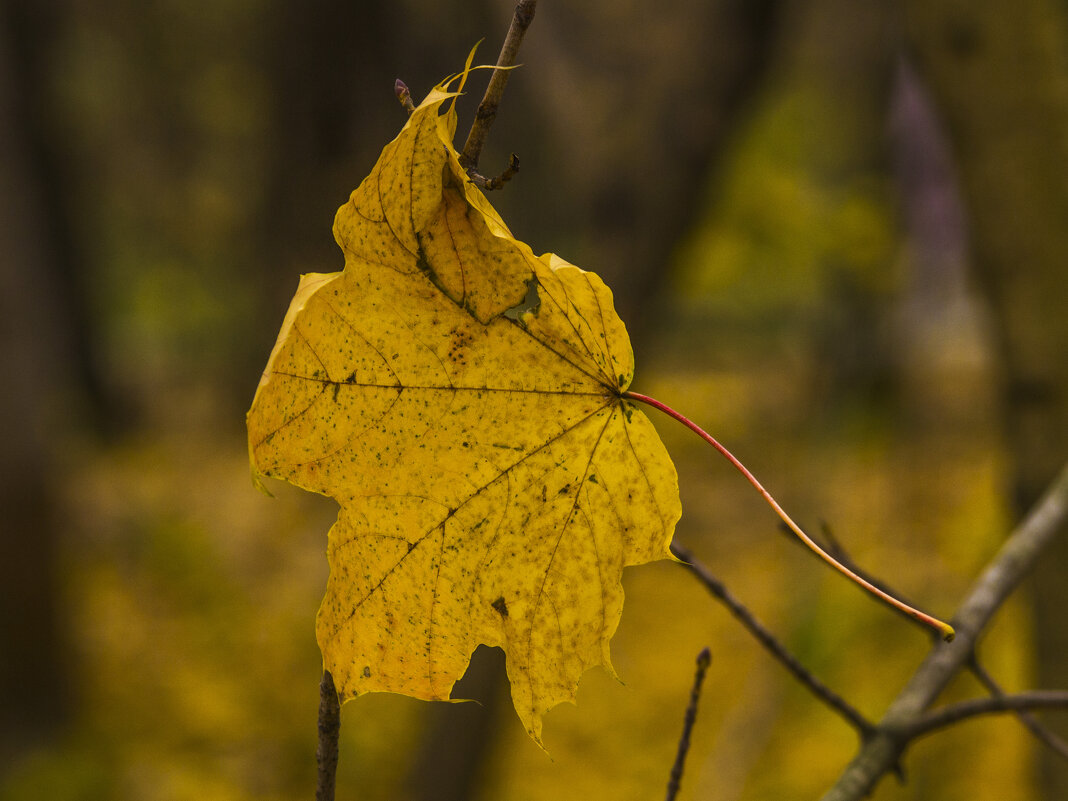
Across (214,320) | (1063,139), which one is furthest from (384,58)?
(214,320)

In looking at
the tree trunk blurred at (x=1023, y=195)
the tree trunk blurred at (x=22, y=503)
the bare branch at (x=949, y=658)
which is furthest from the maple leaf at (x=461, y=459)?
the tree trunk blurred at (x=22, y=503)

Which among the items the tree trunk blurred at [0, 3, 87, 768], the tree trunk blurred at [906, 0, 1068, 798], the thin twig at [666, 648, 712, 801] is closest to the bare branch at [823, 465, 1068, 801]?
the thin twig at [666, 648, 712, 801]

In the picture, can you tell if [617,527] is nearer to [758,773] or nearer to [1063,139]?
[1063,139]

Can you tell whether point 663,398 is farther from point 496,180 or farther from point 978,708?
point 496,180

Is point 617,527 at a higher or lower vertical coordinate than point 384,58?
lower

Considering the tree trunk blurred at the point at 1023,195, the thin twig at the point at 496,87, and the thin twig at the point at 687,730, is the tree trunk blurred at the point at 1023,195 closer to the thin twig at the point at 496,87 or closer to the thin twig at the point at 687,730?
the thin twig at the point at 687,730

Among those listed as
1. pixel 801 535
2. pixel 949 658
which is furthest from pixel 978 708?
pixel 801 535

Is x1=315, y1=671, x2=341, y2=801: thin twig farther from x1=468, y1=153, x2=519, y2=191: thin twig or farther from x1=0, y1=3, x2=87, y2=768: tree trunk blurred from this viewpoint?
x1=0, y1=3, x2=87, y2=768: tree trunk blurred
